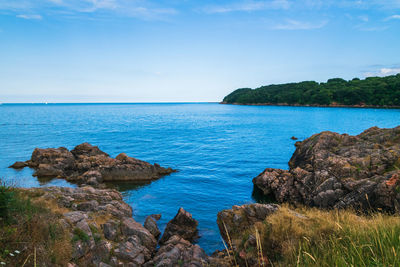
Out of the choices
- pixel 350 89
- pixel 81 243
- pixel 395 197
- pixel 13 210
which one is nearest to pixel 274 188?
pixel 395 197

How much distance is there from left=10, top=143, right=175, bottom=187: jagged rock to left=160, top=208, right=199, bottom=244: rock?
14626 mm

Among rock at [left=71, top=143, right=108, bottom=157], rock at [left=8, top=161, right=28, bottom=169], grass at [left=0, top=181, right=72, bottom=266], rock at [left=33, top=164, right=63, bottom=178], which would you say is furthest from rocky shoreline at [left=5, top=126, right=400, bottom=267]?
rock at [left=8, top=161, right=28, bottom=169]

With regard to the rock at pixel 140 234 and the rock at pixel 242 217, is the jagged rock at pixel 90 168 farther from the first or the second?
the rock at pixel 242 217

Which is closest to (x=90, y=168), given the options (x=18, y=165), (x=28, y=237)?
(x=18, y=165)

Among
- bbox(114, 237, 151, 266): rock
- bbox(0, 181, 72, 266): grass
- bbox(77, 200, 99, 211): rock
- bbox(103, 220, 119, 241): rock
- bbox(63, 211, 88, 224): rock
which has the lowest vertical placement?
bbox(114, 237, 151, 266): rock

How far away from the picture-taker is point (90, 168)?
3156cm

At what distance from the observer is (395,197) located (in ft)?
47.2

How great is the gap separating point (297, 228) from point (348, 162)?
16.6 meters

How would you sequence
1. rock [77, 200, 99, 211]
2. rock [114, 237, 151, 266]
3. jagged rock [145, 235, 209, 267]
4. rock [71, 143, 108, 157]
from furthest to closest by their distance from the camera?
1. rock [71, 143, 108, 157]
2. rock [77, 200, 99, 211]
3. rock [114, 237, 151, 266]
4. jagged rock [145, 235, 209, 267]

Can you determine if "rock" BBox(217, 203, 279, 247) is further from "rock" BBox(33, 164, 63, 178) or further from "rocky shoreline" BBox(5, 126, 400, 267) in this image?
"rock" BBox(33, 164, 63, 178)

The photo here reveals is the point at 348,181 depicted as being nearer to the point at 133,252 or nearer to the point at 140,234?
the point at 140,234

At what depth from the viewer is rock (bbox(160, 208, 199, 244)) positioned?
50.6ft

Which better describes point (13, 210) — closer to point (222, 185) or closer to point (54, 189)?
point (54, 189)

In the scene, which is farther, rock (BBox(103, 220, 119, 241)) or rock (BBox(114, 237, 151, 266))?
rock (BBox(103, 220, 119, 241))
